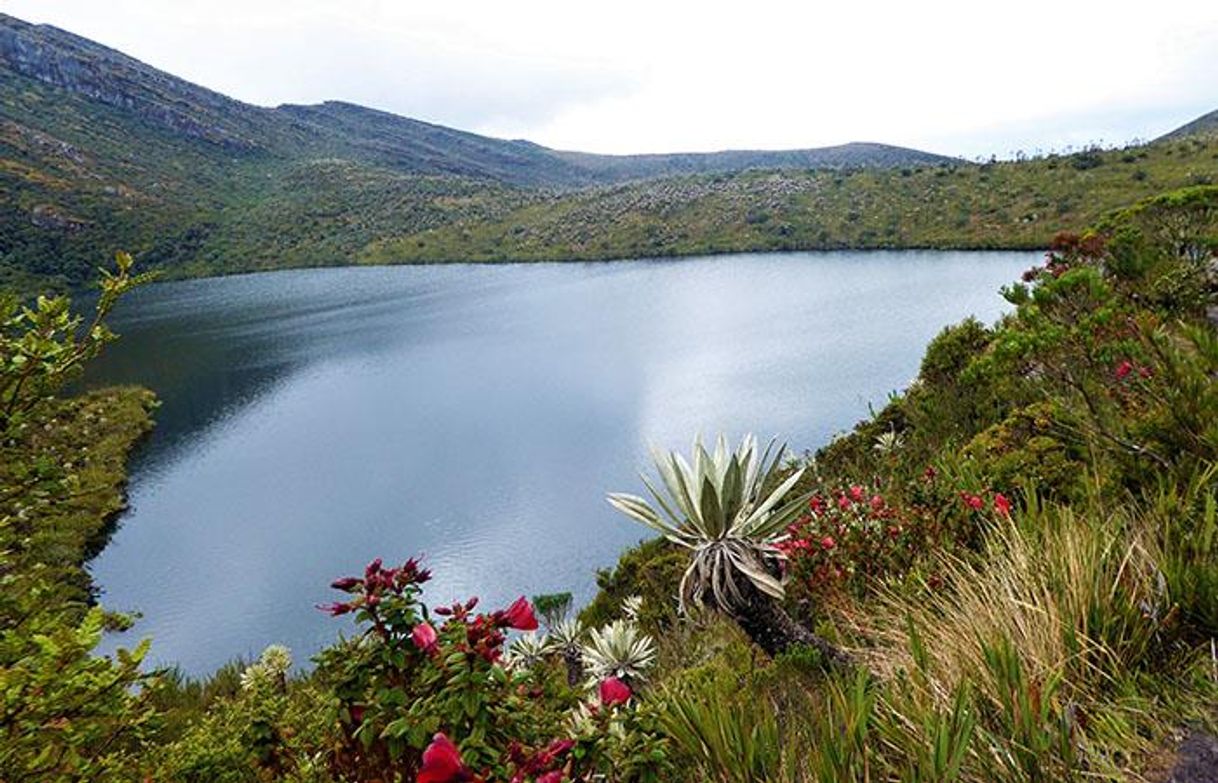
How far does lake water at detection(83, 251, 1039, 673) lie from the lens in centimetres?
1614

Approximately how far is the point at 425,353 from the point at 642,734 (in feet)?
129

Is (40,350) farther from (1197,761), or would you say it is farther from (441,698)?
(1197,761)

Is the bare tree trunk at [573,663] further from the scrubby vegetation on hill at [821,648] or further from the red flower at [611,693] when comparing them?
the red flower at [611,693]

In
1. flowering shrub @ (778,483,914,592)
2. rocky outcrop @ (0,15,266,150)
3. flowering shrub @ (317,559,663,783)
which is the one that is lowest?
flowering shrub @ (778,483,914,592)

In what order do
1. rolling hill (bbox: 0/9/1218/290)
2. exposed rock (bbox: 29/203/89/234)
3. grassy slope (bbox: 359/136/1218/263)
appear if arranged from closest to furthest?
grassy slope (bbox: 359/136/1218/263)
rolling hill (bbox: 0/9/1218/290)
exposed rock (bbox: 29/203/89/234)

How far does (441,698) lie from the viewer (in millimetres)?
2309

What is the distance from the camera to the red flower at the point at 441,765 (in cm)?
176

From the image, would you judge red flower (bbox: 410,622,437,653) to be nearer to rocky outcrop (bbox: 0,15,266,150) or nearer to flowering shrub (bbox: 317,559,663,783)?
flowering shrub (bbox: 317,559,663,783)

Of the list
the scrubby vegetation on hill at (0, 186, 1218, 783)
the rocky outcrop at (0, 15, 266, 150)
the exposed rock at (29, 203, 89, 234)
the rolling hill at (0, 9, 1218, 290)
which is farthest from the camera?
the rocky outcrop at (0, 15, 266, 150)

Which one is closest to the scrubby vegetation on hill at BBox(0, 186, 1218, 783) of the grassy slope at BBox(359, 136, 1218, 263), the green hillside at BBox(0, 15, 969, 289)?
the grassy slope at BBox(359, 136, 1218, 263)

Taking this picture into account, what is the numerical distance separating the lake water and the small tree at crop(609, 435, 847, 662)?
32.0 ft

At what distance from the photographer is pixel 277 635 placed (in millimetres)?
14039

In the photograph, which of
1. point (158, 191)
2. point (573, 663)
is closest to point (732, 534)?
point (573, 663)

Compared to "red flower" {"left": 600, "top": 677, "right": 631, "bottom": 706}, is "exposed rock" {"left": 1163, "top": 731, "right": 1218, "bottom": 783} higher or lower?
lower
